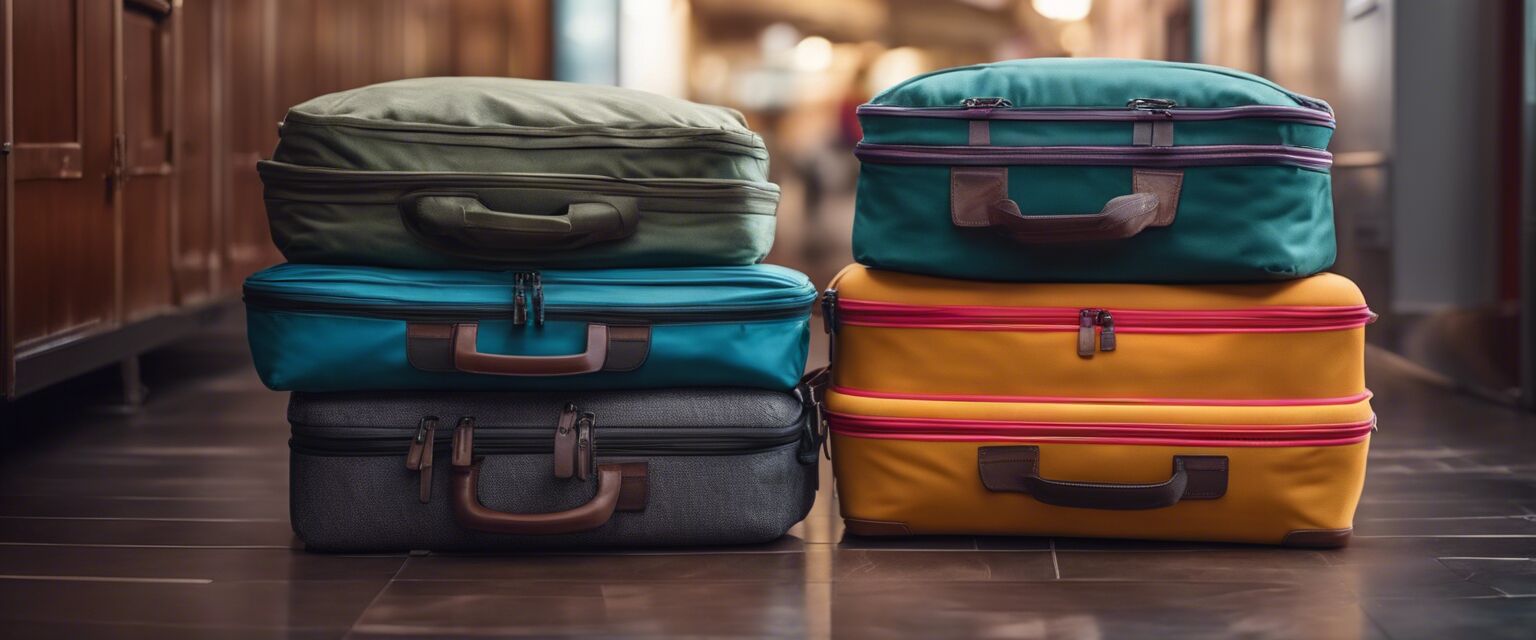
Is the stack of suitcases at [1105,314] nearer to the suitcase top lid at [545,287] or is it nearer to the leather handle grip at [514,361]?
the suitcase top lid at [545,287]

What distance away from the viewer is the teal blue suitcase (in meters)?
1.84

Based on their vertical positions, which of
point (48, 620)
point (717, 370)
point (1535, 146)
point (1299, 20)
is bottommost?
point (48, 620)

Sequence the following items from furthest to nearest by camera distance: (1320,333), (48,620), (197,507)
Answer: (197,507) → (1320,333) → (48,620)

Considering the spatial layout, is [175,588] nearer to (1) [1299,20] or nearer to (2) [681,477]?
(2) [681,477]

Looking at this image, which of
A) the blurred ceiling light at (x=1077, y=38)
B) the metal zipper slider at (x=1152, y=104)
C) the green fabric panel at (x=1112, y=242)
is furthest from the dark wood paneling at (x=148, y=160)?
the blurred ceiling light at (x=1077, y=38)

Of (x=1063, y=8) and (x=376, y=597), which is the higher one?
(x=1063, y=8)

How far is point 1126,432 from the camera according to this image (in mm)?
1908

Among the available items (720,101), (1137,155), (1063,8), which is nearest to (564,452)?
(1137,155)

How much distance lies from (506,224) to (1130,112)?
0.82 m

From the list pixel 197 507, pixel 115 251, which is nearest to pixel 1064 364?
pixel 197 507

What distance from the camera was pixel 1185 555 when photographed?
1.92 m

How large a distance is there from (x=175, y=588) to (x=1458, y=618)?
5.00 ft

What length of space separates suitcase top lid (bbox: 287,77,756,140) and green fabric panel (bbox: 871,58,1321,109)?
28cm

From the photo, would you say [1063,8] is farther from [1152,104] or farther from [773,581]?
[773,581]
